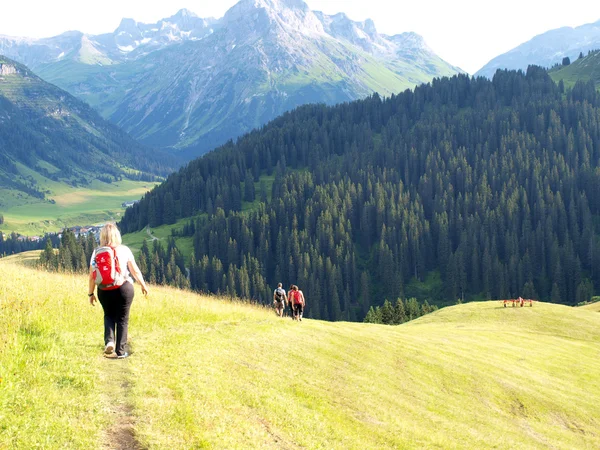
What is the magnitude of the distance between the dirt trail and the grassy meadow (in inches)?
1.9

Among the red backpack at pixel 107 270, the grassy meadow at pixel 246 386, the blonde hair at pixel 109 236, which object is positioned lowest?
the grassy meadow at pixel 246 386

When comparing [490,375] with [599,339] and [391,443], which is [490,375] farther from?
[599,339]

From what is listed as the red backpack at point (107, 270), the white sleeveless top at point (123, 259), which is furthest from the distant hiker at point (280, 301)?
the red backpack at point (107, 270)

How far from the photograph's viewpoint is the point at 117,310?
17.5 metres

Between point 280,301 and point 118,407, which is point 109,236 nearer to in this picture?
point 118,407

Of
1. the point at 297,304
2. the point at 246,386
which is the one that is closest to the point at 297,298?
the point at 297,304

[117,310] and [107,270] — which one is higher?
[107,270]

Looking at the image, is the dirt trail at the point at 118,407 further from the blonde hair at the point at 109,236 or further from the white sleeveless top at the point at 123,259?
the blonde hair at the point at 109,236

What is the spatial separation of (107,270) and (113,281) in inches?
16.8

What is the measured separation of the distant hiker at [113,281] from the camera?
16.6 metres

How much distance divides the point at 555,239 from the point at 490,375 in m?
169

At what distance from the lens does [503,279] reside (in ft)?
556

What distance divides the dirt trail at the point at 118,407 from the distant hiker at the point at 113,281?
2.67 feet

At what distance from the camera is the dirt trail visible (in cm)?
1240
